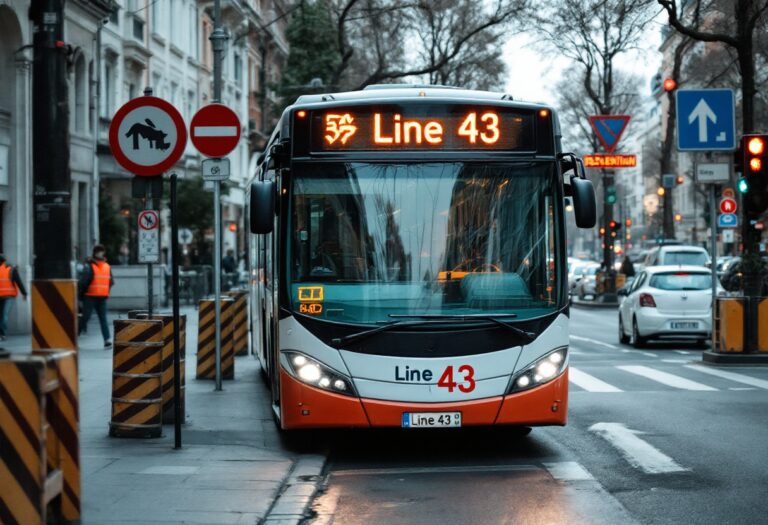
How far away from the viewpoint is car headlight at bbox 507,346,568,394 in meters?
10.5

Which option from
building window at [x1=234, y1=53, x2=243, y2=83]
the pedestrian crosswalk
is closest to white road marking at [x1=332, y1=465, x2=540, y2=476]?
the pedestrian crosswalk

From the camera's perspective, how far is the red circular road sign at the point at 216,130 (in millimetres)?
15102

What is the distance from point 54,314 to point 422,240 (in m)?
3.66

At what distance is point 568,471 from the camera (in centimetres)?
994

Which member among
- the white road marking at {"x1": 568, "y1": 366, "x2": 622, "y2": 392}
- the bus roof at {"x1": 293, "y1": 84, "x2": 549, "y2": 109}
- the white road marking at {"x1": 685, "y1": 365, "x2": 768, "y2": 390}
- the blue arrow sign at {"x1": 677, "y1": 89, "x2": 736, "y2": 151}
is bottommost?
the white road marking at {"x1": 568, "y1": 366, "x2": 622, "y2": 392}

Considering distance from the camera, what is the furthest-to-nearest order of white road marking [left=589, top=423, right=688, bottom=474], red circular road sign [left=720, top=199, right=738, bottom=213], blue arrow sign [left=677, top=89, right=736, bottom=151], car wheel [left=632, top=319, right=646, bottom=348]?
red circular road sign [left=720, top=199, right=738, bottom=213] → car wheel [left=632, top=319, right=646, bottom=348] → blue arrow sign [left=677, top=89, right=736, bottom=151] → white road marking [left=589, top=423, right=688, bottom=474]

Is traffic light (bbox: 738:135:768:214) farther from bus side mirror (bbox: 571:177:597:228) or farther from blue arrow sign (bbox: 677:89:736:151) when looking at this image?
bus side mirror (bbox: 571:177:597:228)

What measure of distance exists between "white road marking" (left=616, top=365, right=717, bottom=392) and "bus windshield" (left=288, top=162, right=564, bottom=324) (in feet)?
20.2

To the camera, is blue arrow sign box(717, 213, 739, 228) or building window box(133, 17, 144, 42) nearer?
blue arrow sign box(717, 213, 739, 228)

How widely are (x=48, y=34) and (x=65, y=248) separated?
1923 millimetres

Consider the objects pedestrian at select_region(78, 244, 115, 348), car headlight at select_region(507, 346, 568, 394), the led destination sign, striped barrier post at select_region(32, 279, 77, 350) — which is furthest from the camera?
pedestrian at select_region(78, 244, 115, 348)

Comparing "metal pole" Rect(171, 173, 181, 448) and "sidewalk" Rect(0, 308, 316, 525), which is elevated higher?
"metal pole" Rect(171, 173, 181, 448)

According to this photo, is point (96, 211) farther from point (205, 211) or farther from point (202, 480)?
point (202, 480)

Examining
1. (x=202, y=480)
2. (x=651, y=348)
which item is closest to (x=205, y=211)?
(x=651, y=348)
